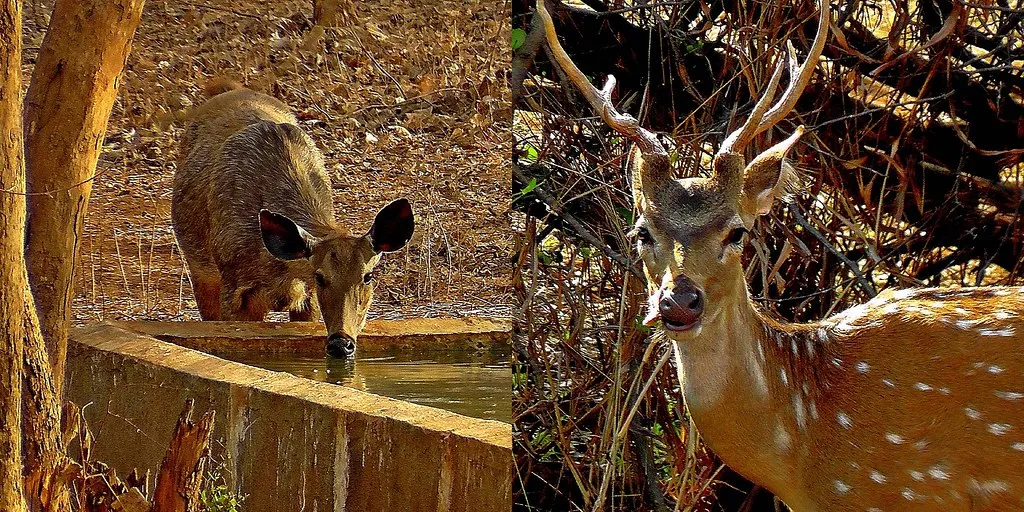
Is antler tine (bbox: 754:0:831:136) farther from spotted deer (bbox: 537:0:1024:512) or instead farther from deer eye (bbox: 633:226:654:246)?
deer eye (bbox: 633:226:654:246)

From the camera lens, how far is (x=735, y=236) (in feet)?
7.97

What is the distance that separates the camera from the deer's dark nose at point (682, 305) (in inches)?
92.0

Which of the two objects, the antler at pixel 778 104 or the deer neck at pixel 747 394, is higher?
the antler at pixel 778 104

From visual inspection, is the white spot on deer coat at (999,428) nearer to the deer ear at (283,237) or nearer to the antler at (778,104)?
the antler at (778,104)

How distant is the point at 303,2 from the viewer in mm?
4371

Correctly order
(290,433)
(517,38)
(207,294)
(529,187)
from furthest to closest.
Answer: (207,294) → (529,187) → (517,38) → (290,433)

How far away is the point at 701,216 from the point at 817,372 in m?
0.44

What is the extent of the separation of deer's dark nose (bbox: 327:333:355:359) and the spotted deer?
1.45 m

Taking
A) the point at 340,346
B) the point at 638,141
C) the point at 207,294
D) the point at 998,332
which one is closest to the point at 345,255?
the point at 340,346

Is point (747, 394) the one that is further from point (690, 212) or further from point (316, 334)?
point (316, 334)

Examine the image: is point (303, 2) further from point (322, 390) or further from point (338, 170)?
point (322, 390)

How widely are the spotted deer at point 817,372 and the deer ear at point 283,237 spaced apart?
152cm

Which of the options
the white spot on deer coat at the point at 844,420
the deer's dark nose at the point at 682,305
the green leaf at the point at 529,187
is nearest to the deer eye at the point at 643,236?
the deer's dark nose at the point at 682,305

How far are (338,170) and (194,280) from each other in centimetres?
63
